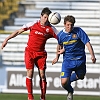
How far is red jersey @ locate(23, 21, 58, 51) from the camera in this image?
894 centimetres

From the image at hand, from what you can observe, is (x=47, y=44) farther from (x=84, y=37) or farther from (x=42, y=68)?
(x=84, y=37)

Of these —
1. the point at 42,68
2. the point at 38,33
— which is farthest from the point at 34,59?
the point at 38,33

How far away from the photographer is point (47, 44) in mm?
16266

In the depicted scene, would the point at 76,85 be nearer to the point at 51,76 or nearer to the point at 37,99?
the point at 51,76

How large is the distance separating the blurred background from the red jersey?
14.3ft

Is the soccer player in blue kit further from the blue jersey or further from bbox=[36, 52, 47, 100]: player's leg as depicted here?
bbox=[36, 52, 47, 100]: player's leg

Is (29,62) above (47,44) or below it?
above

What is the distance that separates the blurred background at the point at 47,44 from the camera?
43.6ft

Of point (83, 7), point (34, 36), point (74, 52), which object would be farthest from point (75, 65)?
point (83, 7)

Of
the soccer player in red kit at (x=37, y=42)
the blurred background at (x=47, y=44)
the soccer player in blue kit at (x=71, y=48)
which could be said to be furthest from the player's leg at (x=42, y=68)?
the blurred background at (x=47, y=44)

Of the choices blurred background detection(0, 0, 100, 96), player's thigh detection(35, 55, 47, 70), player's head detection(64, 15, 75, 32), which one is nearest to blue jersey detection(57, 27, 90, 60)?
player's head detection(64, 15, 75, 32)

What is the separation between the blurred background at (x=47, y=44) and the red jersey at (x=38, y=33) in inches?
171

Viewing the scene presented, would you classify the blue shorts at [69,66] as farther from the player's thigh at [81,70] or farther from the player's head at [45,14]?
the player's head at [45,14]

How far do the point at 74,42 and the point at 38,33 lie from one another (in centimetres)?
76
